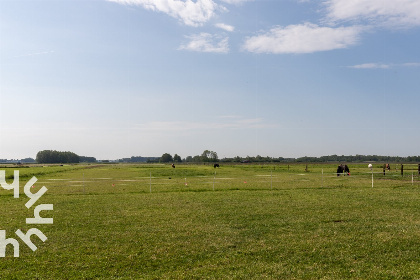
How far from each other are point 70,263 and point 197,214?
24.3ft

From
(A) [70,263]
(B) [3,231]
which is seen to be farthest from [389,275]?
(B) [3,231]

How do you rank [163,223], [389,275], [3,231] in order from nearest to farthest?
[389,275] → [3,231] → [163,223]

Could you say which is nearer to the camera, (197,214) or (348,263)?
(348,263)

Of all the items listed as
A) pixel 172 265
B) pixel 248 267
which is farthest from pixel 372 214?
pixel 172 265

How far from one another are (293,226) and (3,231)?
35.4 feet

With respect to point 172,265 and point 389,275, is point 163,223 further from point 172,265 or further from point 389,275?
point 389,275

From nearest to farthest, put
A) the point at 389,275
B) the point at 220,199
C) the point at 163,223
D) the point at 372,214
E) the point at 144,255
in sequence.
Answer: the point at 389,275 → the point at 144,255 → the point at 163,223 → the point at 372,214 → the point at 220,199

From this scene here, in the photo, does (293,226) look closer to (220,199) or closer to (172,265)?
(172,265)

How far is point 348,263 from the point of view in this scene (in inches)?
319

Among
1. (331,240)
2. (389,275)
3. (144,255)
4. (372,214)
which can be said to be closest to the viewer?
(389,275)

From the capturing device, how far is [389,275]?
7.27 m

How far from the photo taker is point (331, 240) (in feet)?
33.3

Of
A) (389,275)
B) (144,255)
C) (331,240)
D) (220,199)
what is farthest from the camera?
(220,199)

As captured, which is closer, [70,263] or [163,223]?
[70,263]
